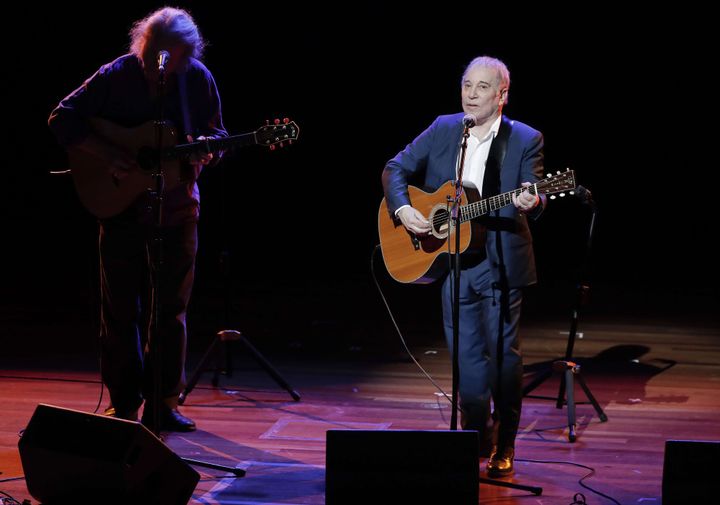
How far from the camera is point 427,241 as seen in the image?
4766 mm

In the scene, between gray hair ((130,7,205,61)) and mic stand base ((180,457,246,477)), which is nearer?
mic stand base ((180,457,246,477))

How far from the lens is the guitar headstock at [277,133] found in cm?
446

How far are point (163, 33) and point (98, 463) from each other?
2.16 metres

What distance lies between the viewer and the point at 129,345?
505 centimetres

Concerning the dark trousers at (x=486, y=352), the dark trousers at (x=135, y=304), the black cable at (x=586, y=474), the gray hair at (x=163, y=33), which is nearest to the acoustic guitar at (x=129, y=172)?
the dark trousers at (x=135, y=304)

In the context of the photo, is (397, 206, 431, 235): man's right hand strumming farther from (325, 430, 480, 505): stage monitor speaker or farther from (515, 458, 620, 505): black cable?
(325, 430, 480, 505): stage monitor speaker

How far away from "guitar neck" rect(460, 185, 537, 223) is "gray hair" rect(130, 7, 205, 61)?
1.57 m

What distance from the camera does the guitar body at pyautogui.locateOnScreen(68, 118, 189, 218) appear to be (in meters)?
4.85

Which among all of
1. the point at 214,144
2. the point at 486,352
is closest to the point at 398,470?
the point at 486,352

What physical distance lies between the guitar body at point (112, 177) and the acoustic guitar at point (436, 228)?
1.06m

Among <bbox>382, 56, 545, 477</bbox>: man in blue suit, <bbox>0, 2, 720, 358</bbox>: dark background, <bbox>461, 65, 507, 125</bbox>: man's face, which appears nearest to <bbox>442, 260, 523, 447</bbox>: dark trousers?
<bbox>382, 56, 545, 477</bbox>: man in blue suit

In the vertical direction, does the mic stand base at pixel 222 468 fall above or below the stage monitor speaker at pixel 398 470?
below

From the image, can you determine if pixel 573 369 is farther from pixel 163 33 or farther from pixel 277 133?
pixel 163 33

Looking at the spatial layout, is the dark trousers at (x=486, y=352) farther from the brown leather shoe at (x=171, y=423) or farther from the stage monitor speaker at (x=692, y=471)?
the brown leather shoe at (x=171, y=423)
